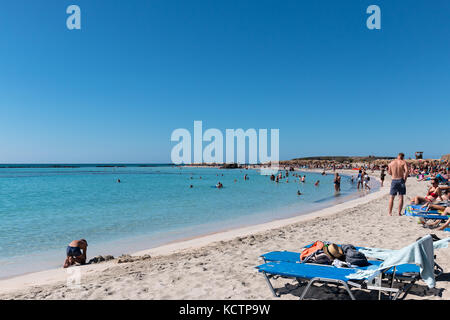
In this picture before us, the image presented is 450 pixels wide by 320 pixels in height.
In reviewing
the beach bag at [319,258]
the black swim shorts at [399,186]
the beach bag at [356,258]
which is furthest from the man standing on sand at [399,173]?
the beach bag at [319,258]

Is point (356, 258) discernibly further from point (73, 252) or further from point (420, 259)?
point (73, 252)

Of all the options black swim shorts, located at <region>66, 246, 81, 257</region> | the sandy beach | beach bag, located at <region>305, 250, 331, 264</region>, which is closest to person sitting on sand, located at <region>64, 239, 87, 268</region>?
black swim shorts, located at <region>66, 246, 81, 257</region>

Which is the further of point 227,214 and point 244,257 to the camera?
point 227,214

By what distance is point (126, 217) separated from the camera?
1309 centimetres

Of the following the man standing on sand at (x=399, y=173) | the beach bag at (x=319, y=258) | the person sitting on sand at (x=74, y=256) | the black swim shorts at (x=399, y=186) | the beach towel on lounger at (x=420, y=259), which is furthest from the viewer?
the black swim shorts at (x=399, y=186)

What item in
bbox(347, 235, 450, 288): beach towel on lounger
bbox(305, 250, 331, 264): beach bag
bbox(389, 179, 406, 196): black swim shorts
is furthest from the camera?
bbox(389, 179, 406, 196): black swim shorts

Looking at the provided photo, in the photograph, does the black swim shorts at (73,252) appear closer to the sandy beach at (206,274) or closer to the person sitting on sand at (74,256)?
the person sitting on sand at (74,256)

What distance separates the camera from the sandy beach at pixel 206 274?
396 centimetres

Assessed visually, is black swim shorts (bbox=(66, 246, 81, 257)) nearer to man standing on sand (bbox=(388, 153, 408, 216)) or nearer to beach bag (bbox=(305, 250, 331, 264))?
beach bag (bbox=(305, 250, 331, 264))

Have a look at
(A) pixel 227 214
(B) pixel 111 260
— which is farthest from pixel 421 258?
(A) pixel 227 214

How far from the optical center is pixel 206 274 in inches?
189

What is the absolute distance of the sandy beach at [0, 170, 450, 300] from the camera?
3.96 meters
